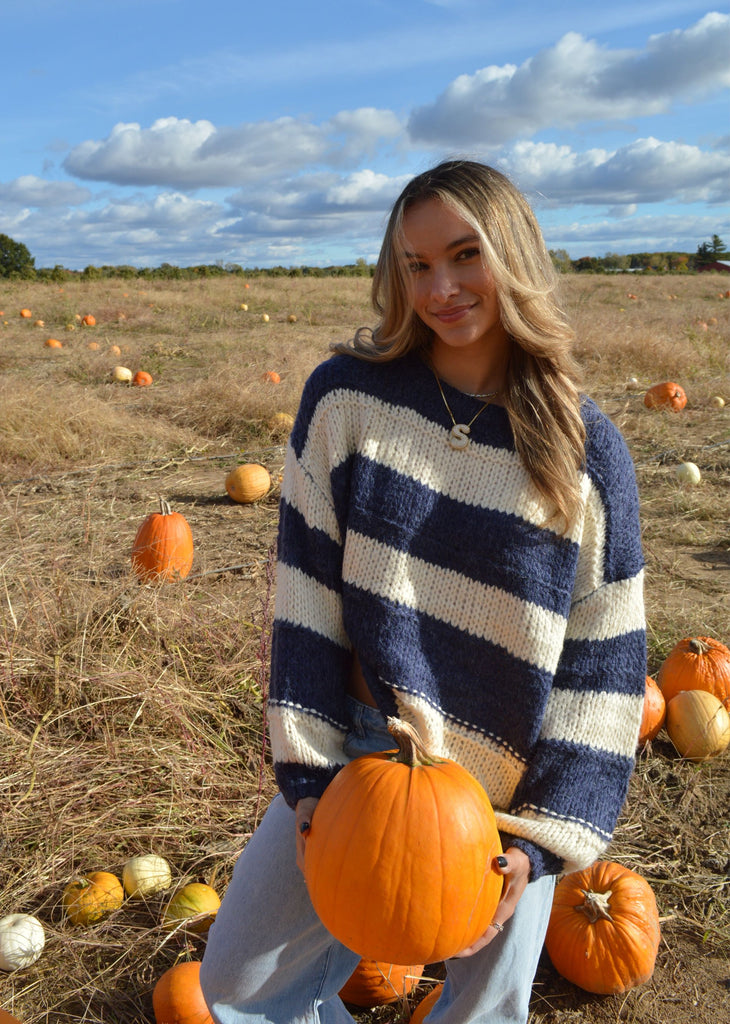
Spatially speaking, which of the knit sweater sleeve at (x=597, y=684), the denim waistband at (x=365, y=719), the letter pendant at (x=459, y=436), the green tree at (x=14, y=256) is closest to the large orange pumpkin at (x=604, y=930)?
the knit sweater sleeve at (x=597, y=684)

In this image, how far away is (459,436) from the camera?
1773 millimetres

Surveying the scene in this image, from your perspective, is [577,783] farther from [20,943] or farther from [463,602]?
[20,943]

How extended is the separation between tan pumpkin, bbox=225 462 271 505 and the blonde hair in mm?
3721

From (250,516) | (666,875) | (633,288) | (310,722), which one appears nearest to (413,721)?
(310,722)

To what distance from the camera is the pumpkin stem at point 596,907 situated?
7.25ft

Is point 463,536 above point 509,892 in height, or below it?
above

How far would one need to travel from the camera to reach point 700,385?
9.21 m

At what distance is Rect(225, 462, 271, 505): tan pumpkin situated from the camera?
5535 mm

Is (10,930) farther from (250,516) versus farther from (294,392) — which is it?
(294,392)

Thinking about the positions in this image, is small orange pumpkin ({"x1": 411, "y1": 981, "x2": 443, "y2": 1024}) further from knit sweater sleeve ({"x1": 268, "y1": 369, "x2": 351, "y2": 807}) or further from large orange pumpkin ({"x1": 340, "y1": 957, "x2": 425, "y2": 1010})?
knit sweater sleeve ({"x1": 268, "y1": 369, "x2": 351, "y2": 807})

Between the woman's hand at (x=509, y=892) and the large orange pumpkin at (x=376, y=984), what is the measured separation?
19.8 inches

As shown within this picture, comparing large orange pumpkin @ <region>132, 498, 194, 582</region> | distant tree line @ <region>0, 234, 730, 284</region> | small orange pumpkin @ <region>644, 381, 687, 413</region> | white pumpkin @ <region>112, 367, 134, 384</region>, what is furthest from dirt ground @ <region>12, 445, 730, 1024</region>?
distant tree line @ <region>0, 234, 730, 284</region>

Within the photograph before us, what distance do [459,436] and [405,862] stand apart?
0.86 meters

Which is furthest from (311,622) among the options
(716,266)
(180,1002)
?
(716,266)
